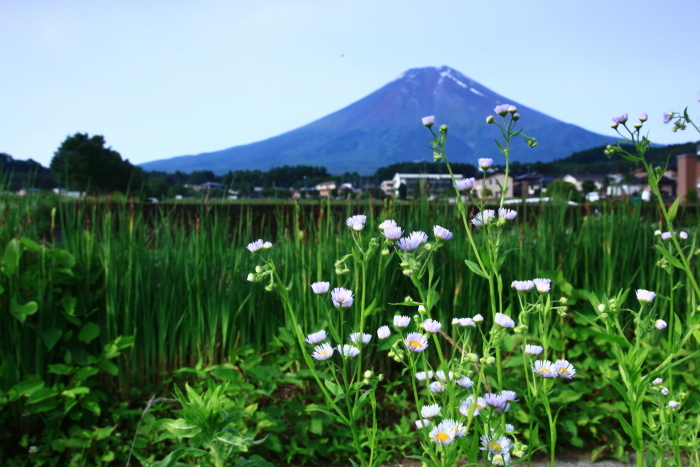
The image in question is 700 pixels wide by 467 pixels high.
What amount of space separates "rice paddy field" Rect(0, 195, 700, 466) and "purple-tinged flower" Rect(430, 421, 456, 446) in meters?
0.89

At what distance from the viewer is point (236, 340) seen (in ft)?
9.18

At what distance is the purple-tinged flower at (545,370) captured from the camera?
1.25m

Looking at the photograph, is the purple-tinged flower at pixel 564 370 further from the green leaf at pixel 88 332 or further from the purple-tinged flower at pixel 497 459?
the green leaf at pixel 88 332

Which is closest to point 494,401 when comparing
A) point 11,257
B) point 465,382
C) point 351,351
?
point 465,382

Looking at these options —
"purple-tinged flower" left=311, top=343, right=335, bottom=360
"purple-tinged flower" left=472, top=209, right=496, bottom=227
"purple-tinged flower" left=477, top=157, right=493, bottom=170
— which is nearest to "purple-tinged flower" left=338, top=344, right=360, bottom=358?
"purple-tinged flower" left=311, top=343, right=335, bottom=360

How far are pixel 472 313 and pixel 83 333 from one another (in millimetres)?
1898

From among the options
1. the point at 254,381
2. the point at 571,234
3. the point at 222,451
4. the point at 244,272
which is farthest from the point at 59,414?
the point at 571,234

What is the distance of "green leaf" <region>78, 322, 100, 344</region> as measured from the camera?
2477mm

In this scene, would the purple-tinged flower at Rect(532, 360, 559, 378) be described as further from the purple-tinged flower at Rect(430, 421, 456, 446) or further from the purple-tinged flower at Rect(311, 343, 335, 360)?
the purple-tinged flower at Rect(311, 343, 335, 360)

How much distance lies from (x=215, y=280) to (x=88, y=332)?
62cm

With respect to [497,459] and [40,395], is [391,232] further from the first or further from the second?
[40,395]

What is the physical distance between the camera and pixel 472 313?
9.61 ft

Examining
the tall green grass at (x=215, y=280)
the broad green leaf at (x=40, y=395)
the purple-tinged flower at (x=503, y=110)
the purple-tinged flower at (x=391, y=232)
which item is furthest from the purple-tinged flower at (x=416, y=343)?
the broad green leaf at (x=40, y=395)

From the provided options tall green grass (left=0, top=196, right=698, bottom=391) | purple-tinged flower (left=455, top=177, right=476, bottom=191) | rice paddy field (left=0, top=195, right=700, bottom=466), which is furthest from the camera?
tall green grass (left=0, top=196, right=698, bottom=391)
